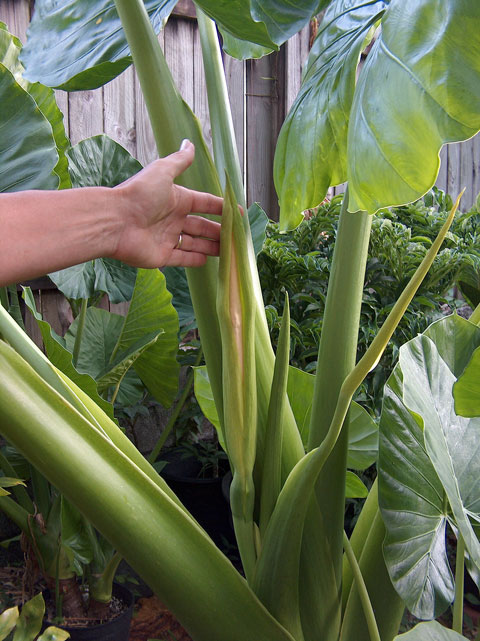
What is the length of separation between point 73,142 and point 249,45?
866 millimetres

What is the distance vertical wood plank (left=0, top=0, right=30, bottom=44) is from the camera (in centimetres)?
166

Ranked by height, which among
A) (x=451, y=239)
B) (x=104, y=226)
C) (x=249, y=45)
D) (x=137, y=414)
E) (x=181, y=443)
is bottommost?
(x=181, y=443)

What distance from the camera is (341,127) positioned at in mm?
811

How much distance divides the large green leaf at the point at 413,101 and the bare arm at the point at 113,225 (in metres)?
0.35

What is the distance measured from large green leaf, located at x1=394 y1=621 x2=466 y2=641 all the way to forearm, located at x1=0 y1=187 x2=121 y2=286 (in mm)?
560

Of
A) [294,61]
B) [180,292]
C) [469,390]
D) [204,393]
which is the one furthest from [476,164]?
[469,390]

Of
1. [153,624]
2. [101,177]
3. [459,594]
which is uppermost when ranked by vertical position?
[101,177]

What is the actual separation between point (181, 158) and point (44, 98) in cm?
82

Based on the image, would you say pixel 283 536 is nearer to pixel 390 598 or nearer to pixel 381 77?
pixel 390 598

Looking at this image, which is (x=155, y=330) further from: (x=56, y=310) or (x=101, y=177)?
(x=56, y=310)

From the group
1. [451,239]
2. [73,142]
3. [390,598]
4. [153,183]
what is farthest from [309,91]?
[73,142]

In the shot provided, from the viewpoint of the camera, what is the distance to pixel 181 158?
2.49ft

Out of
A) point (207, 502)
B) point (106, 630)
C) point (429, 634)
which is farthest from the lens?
point (207, 502)

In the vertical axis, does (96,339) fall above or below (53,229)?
below
